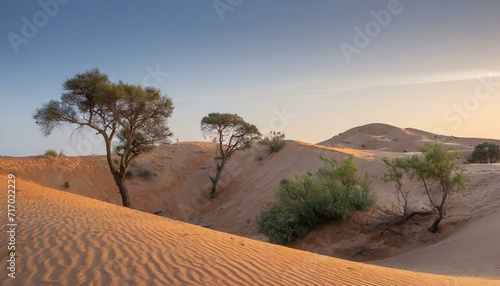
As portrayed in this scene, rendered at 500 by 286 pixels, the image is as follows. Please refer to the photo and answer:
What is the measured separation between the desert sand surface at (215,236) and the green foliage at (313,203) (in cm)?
41

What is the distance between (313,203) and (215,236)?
5513mm

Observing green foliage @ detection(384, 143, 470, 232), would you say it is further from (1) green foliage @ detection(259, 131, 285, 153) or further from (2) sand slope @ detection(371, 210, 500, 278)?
(1) green foliage @ detection(259, 131, 285, 153)

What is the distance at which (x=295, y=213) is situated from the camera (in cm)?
1244

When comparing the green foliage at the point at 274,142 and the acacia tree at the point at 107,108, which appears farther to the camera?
the green foliage at the point at 274,142

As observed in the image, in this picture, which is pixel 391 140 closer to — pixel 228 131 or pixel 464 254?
pixel 228 131

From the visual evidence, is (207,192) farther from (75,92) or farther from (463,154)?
(463,154)

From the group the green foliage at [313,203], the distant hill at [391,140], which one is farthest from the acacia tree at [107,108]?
the distant hill at [391,140]

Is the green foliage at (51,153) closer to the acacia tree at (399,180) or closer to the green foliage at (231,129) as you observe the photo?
the green foliage at (231,129)

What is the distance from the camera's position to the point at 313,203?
12195 millimetres

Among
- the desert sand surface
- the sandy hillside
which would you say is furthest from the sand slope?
the sandy hillside

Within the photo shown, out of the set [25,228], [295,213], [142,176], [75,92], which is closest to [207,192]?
[142,176]

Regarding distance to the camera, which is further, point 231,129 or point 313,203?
point 231,129

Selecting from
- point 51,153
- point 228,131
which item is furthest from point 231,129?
point 51,153

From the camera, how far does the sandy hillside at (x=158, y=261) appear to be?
4715 mm
